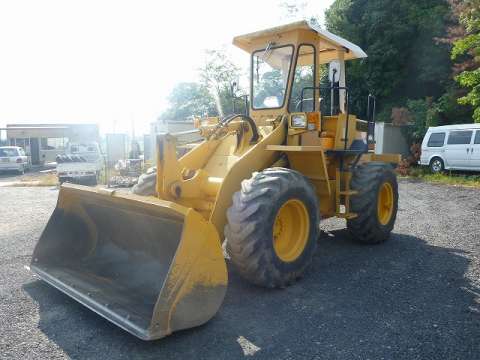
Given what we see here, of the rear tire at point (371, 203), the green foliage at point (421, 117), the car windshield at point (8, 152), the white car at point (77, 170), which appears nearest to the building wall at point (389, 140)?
the green foliage at point (421, 117)

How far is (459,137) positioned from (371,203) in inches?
450

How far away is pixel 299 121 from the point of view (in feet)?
17.3

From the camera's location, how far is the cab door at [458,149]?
15242 millimetres

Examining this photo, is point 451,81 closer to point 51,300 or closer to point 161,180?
point 161,180

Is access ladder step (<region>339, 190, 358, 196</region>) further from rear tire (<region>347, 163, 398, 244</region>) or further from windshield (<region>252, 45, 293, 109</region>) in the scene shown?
windshield (<region>252, 45, 293, 109</region>)

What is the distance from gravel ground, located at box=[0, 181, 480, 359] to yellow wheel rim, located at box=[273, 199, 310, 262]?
1.32 feet

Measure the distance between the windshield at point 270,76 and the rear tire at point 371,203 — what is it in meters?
1.62

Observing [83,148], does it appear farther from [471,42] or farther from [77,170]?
[471,42]

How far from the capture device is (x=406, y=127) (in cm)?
2002

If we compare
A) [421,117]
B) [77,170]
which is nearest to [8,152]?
[77,170]

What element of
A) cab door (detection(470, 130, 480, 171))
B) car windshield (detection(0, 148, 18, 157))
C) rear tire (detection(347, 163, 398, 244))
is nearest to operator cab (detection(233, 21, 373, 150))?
rear tire (detection(347, 163, 398, 244))

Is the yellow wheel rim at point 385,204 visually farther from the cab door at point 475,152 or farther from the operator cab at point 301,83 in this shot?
the cab door at point 475,152

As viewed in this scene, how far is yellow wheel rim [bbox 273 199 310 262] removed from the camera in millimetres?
4703

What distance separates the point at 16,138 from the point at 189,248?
31166 millimetres
